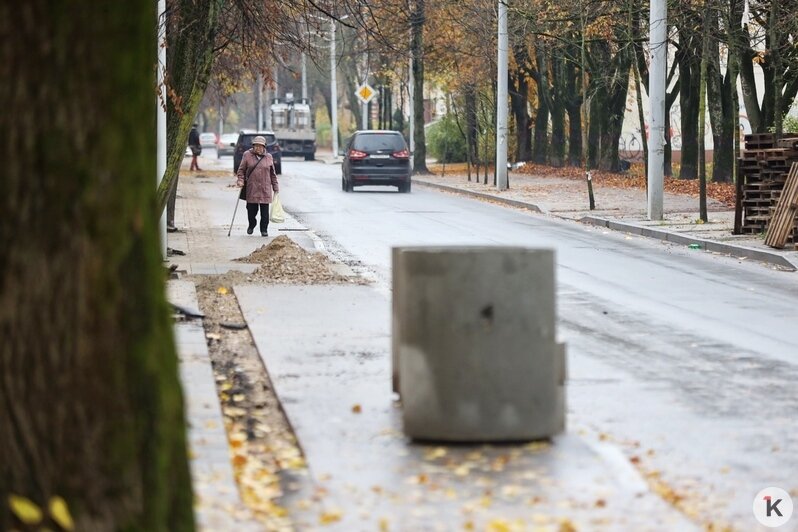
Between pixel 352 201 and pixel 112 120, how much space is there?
3044 centimetres

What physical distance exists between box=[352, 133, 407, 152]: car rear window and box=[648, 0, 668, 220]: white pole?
13.5m

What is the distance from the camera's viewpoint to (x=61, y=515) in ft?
14.4

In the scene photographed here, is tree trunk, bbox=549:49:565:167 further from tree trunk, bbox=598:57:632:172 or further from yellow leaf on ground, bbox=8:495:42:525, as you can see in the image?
yellow leaf on ground, bbox=8:495:42:525

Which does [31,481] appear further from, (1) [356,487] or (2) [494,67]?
(2) [494,67]

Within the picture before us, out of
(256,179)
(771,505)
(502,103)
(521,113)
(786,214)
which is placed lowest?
(771,505)

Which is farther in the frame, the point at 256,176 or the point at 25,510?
the point at 256,176

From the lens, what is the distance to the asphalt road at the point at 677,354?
23.1 feet

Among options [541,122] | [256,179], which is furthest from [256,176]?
[541,122]

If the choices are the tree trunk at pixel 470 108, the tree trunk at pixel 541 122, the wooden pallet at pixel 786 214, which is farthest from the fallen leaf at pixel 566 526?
the tree trunk at pixel 541 122

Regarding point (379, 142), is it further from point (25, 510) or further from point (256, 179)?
point (25, 510)

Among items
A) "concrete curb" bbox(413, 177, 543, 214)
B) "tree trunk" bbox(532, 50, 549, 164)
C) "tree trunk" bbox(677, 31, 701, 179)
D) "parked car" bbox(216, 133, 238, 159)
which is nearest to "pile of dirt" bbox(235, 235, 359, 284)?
"concrete curb" bbox(413, 177, 543, 214)

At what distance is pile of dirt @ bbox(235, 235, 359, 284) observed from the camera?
15.6 metres

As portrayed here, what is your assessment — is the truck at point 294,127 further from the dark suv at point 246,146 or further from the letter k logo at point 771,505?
the letter k logo at point 771,505

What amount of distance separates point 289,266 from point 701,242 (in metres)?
7.90
